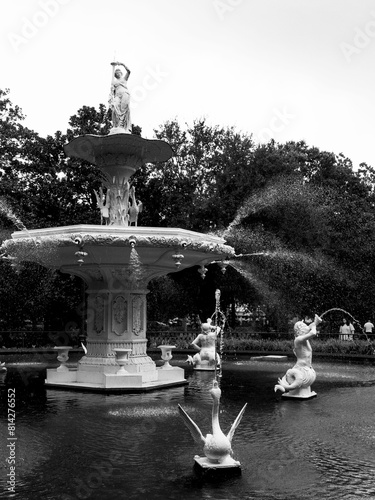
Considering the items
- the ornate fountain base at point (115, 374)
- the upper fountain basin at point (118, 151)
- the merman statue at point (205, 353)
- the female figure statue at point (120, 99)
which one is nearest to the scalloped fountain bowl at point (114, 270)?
the ornate fountain base at point (115, 374)

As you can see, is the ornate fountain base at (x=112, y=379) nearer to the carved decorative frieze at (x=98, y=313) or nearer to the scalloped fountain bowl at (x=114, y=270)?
the scalloped fountain bowl at (x=114, y=270)

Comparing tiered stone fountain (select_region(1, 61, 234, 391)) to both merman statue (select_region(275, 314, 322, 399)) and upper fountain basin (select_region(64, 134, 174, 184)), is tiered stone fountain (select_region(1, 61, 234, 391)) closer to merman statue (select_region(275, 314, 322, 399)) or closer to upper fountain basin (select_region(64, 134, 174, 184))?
upper fountain basin (select_region(64, 134, 174, 184))

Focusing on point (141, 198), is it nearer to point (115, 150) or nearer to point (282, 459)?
point (115, 150)

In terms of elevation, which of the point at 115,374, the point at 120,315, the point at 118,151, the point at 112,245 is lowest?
the point at 115,374

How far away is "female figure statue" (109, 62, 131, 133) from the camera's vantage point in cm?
1526

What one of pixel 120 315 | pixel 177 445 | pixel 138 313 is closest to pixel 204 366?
pixel 138 313

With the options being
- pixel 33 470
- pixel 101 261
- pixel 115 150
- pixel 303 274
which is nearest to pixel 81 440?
pixel 33 470

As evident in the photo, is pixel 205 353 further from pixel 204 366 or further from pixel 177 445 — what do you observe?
pixel 177 445

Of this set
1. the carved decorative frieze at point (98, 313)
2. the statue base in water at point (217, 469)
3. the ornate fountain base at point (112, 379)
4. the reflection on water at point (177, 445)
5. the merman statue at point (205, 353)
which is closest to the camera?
the reflection on water at point (177, 445)

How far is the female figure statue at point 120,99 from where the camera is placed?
15.3 meters

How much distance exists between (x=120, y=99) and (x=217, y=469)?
34.9 ft

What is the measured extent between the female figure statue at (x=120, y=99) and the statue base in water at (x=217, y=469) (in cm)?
1010

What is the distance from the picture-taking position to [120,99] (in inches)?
605

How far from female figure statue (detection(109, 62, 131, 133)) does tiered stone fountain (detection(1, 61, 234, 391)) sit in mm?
262
